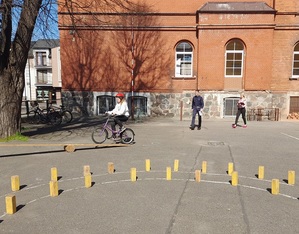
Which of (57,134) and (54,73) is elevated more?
(54,73)

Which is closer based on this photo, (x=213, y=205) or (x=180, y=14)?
(x=213, y=205)

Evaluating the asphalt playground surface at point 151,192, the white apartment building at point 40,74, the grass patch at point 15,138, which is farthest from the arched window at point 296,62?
the white apartment building at point 40,74

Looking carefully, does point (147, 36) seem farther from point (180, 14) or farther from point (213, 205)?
point (213, 205)

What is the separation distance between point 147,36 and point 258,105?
868 cm

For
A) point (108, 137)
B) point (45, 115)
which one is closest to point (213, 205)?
point (108, 137)

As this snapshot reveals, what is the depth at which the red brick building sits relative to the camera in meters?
16.7

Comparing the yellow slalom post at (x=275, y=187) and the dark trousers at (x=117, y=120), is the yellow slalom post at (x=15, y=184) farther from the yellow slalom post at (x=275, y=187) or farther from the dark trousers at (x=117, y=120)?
the yellow slalom post at (x=275, y=187)

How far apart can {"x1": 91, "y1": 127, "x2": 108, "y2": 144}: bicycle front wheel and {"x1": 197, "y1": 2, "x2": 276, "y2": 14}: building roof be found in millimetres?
Result: 11171

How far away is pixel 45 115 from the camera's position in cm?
1443

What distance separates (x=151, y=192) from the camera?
15.9 feet

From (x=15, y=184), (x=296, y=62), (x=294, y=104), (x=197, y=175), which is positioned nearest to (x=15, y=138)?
(x=15, y=184)

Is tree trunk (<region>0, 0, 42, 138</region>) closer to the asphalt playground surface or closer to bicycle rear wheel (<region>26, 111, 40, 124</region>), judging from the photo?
the asphalt playground surface

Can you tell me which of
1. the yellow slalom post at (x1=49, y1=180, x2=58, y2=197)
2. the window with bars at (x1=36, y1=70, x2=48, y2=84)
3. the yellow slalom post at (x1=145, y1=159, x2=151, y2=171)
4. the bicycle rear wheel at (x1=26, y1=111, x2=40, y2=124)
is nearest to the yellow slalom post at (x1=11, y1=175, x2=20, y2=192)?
the yellow slalom post at (x1=49, y1=180, x2=58, y2=197)

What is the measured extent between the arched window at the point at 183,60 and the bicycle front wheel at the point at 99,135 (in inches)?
384
